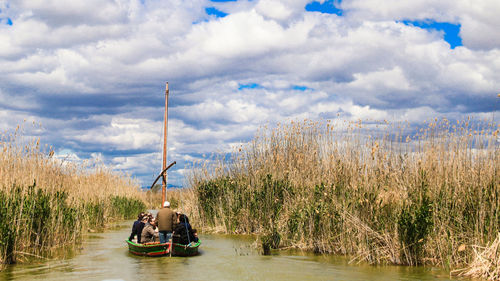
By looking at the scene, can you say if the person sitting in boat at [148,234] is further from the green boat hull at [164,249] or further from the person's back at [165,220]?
the person's back at [165,220]

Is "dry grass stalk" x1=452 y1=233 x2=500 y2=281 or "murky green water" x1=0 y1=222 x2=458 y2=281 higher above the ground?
"dry grass stalk" x1=452 y1=233 x2=500 y2=281

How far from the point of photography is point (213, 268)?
1658cm

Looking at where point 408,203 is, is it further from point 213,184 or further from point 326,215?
point 213,184

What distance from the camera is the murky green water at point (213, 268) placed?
46.4 ft

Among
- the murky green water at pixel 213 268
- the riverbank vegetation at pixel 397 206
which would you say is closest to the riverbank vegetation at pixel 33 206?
the murky green water at pixel 213 268

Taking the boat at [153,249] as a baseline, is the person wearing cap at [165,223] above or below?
above

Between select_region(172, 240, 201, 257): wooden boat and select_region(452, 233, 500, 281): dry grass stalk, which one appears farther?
select_region(172, 240, 201, 257): wooden boat

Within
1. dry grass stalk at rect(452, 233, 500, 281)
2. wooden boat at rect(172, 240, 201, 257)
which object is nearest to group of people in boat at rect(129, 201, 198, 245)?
wooden boat at rect(172, 240, 201, 257)

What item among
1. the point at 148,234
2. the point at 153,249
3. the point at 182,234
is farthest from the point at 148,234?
the point at 182,234

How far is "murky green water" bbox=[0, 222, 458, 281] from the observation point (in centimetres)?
1413

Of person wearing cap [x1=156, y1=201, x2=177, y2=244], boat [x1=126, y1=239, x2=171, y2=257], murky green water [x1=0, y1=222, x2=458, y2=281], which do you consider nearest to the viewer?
murky green water [x1=0, y1=222, x2=458, y2=281]

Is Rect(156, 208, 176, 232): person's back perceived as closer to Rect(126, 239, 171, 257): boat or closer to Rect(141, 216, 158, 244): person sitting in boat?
Rect(126, 239, 171, 257): boat

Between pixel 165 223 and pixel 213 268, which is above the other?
pixel 165 223

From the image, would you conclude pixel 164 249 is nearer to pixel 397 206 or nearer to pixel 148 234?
→ pixel 148 234
